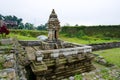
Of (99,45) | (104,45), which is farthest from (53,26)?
(104,45)

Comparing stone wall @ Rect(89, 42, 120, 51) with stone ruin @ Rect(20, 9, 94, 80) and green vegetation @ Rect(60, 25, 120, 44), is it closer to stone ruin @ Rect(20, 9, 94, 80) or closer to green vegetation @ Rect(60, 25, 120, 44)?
green vegetation @ Rect(60, 25, 120, 44)

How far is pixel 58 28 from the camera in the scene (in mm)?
12172

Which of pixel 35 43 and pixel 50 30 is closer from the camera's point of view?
pixel 50 30

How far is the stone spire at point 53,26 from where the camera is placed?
11873mm

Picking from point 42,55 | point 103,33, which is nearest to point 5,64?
point 42,55

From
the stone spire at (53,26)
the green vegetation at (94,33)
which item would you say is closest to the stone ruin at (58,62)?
the stone spire at (53,26)

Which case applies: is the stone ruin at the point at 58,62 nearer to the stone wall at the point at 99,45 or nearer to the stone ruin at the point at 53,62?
the stone ruin at the point at 53,62

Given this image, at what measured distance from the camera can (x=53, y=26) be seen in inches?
471

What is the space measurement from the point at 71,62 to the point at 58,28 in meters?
3.77

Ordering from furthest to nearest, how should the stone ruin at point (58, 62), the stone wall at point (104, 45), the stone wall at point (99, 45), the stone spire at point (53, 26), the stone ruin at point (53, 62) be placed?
the stone wall at point (104, 45) → the stone wall at point (99, 45) → the stone spire at point (53, 26) → the stone ruin at point (58, 62) → the stone ruin at point (53, 62)

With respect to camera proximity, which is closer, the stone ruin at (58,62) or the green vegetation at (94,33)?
the stone ruin at (58,62)

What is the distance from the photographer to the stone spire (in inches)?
467

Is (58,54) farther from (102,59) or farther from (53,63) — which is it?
(102,59)

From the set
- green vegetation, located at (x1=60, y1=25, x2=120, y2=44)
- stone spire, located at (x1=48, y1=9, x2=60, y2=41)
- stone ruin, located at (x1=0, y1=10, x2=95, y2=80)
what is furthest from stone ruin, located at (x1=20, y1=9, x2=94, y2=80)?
green vegetation, located at (x1=60, y1=25, x2=120, y2=44)
